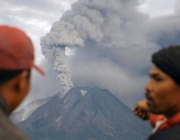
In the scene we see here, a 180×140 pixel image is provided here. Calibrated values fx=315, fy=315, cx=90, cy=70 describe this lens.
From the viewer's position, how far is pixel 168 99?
2447 millimetres

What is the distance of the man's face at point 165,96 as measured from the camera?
2.45 meters

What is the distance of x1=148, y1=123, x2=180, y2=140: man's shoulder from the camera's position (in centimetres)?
230

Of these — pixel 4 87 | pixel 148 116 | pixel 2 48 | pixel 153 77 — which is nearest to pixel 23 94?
pixel 4 87

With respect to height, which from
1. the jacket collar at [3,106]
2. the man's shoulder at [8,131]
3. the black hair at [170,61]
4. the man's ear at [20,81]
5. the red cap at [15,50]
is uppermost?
the black hair at [170,61]

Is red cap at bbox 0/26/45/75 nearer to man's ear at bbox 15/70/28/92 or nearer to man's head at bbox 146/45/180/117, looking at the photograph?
man's ear at bbox 15/70/28/92

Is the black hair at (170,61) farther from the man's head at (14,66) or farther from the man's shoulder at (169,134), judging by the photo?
the man's head at (14,66)

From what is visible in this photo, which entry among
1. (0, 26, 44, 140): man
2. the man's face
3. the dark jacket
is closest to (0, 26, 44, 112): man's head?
(0, 26, 44, 140): man

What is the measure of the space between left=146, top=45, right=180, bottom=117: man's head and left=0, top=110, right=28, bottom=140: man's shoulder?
1.16m

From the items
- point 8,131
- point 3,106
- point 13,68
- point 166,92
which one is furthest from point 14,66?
point 166,92

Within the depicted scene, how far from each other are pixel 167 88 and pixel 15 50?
1.20 m

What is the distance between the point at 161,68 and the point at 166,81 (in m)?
0.12

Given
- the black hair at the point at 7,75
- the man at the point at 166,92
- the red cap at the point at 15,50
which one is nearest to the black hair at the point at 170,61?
the man at the point at 166,92

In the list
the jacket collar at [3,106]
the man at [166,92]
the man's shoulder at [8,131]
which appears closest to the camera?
the man's shoulder at [8,131]

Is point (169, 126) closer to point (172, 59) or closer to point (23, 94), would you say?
point (172, 59)
